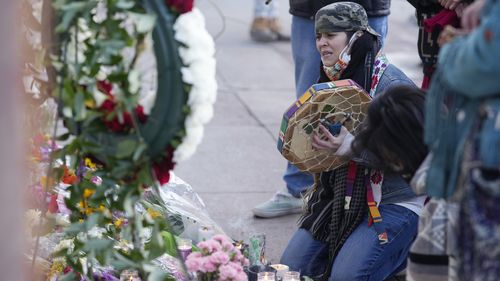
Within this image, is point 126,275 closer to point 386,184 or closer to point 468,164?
point 386,184

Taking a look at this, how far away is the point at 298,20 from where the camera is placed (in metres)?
4.84

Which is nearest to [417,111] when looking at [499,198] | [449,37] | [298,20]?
[449,37]

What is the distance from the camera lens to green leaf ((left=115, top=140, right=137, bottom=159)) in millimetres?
2588

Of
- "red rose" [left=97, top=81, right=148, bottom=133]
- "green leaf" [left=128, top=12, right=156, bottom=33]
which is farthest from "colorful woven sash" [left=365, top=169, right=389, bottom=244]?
"green leaf" [left=128, top=12, right=156, bottom=33]

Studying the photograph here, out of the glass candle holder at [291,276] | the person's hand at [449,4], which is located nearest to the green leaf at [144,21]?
the glass candle holder at [291,276]

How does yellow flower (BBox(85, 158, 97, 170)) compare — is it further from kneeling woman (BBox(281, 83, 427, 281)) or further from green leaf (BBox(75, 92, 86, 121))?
kneeling woman (BBox(281, 83, 427, 281))

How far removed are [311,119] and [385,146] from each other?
2.82ft

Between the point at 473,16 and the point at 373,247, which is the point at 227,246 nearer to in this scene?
the point at 373,247

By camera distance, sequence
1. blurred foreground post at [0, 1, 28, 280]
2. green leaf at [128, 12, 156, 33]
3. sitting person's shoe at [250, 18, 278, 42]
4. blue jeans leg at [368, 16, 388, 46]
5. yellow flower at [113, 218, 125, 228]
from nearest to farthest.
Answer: blurred foreground post at [0, 1, 28, 280] → green leaf at [128, 12, 156, 33] → yellow flower at [113, 218, 125, 228] → blue jeans leg at [368, 16, 388, 46] → sitting person's shoe at [250, 18, 278, 42]

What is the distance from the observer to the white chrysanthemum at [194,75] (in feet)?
8.68

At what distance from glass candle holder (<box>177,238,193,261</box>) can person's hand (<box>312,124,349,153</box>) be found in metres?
0.66

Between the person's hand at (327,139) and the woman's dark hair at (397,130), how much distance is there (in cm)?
Answer: 72

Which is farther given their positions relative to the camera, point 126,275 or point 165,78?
point 126,275

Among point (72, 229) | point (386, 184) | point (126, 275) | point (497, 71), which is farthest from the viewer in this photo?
point (386, 184)
